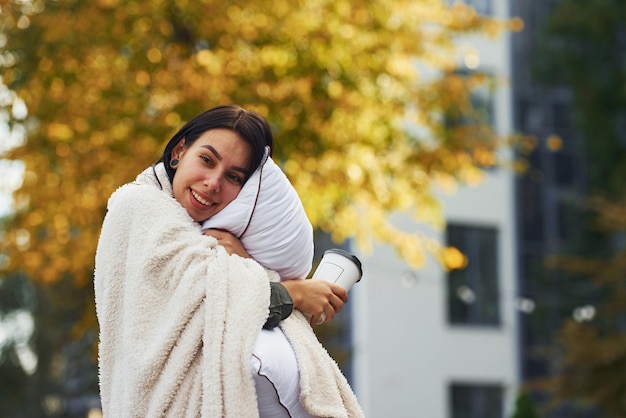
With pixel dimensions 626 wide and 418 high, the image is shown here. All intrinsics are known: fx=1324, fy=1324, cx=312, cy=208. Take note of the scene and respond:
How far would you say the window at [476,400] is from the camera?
26953 mm

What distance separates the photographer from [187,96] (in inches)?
456

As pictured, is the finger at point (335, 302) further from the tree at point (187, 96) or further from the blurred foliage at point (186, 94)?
the tree at point (187, 96)

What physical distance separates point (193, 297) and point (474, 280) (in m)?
24.6

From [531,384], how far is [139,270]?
16712mm

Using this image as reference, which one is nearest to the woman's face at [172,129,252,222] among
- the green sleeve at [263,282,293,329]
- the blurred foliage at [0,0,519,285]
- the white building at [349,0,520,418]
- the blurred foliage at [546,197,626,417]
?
the green sleeve at [263,282,293,329]

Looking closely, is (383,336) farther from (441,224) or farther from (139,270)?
(139,270)

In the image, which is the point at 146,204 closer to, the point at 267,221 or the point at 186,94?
the point at 267,221

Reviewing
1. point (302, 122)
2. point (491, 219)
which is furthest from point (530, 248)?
point (302, 122)

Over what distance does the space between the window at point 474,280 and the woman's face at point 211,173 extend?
2375cm

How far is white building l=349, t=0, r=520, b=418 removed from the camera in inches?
1022

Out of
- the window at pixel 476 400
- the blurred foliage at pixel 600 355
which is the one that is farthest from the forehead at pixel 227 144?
the window at pixel 476 400

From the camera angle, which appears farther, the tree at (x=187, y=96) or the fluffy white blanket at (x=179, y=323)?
the tree at (x=187, y=96)

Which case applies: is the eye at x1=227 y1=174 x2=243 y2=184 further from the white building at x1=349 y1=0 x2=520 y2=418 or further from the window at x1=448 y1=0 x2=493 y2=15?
the window at x1=448 y1=0 x2=493 y2=15

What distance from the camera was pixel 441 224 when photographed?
43.8ft
